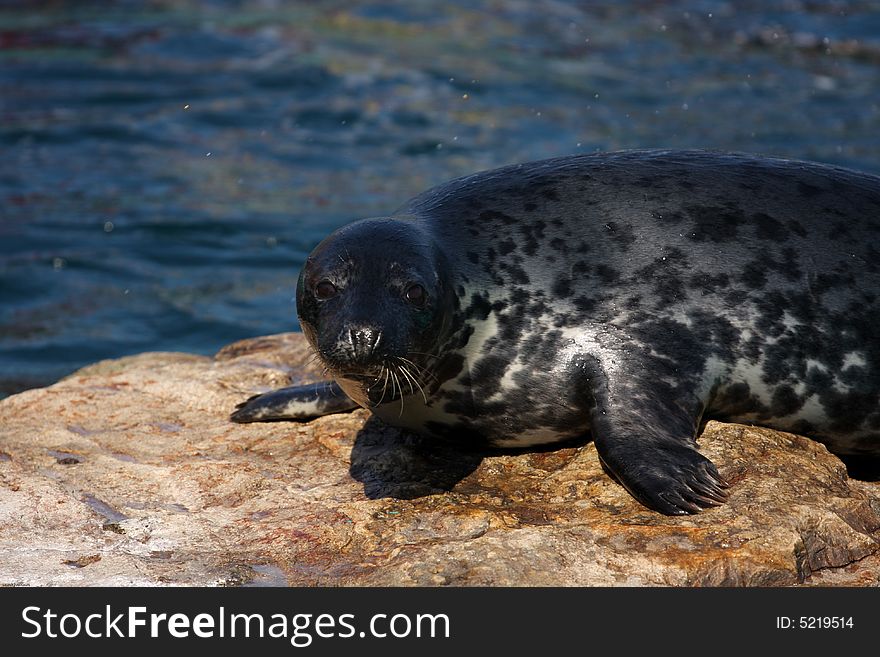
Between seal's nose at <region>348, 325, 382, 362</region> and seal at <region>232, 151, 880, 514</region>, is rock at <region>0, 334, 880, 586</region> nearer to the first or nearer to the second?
seal at <region>232, 151, 880, 514</region>

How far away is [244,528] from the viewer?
4.73 meters

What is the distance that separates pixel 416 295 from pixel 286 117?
34.3 ft

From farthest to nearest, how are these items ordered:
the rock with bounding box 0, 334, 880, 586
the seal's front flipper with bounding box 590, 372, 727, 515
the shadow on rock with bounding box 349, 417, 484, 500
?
the shadow on rock with bounding box 349, 417, 484, 500, the seal's front flipper with bounding box 590, 372, 727, 515, the rock with bounding box 0, 334, 880, 586

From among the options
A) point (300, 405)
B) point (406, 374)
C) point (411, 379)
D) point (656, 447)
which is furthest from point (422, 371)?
point (300, 405)

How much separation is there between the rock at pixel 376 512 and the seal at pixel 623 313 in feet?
0.66

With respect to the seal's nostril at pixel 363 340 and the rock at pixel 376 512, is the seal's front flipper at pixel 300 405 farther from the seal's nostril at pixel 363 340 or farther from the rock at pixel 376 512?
the seal's nostril at pixel 363 340

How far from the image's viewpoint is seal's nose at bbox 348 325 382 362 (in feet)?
15.0

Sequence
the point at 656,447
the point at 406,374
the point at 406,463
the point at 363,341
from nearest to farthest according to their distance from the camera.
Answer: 1. the point at 363,341
2. the point at 656,447
3. the point at 406,374
4. the point at 406,463

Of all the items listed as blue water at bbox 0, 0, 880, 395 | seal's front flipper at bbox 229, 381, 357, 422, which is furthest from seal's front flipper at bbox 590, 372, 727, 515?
blue water at bbox 0, 0, 880, 395

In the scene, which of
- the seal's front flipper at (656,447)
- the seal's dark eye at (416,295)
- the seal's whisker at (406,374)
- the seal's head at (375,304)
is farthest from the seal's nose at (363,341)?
the seal's front flipper at (656,447)

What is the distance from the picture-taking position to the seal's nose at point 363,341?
4562mm

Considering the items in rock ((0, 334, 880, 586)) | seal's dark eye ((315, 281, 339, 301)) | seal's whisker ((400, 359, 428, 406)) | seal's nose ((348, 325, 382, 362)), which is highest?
seal's dark eye ((315, 281, 339, 301))

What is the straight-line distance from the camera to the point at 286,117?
48.8 ft

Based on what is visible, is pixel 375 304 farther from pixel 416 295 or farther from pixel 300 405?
pixel 300 405
